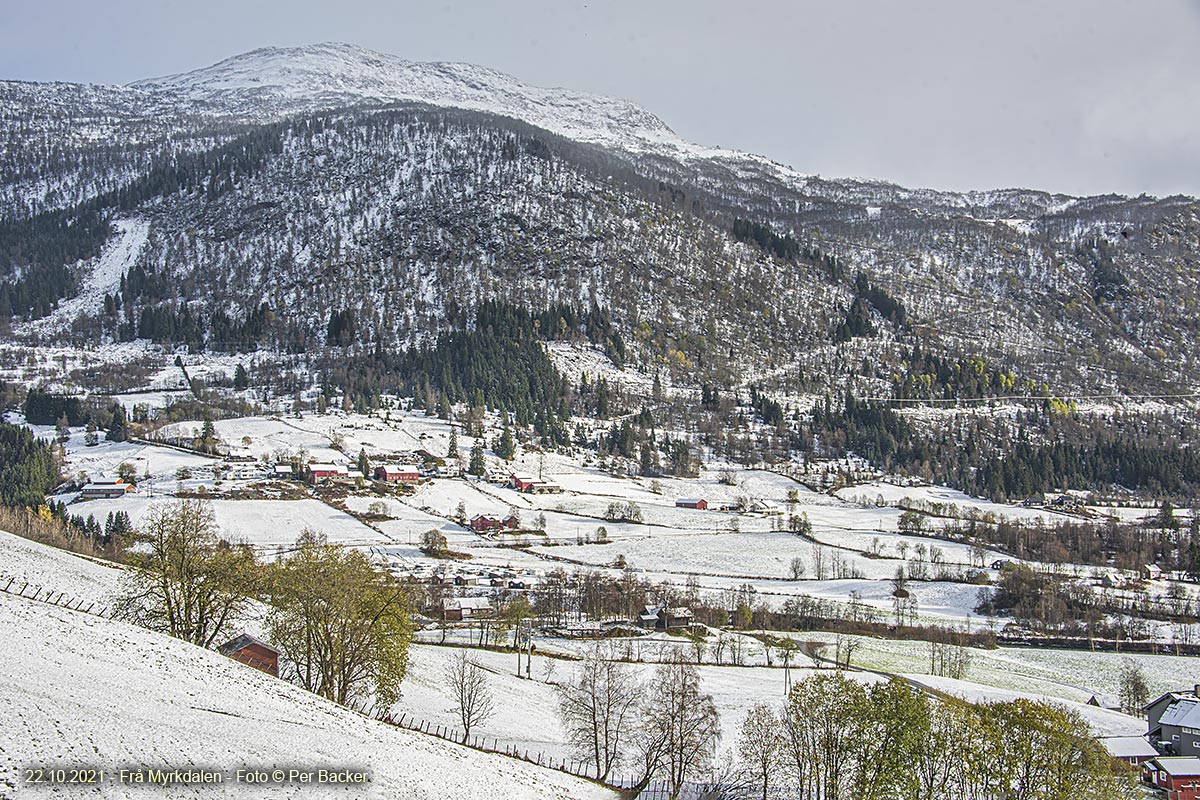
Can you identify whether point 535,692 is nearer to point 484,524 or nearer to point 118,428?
point 484,524

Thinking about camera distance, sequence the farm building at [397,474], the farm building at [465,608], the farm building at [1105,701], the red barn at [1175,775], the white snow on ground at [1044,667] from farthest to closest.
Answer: the farm building at [397,474], the farm building at [465,608], the white snow on ground at [1044,667], the farm building at [1105,701], the red barn at [1175,775]

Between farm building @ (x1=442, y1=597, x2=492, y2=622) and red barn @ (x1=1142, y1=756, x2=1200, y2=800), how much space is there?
53980 mm

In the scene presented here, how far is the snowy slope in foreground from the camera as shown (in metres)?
23.4

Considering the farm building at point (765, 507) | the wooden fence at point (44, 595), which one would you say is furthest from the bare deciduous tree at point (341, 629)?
the farm building at point (765, 507)

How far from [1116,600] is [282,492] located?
4389 inches

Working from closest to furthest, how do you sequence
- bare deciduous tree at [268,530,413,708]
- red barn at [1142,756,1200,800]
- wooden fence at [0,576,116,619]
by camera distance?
wooden fence at [0,576,116,619] < bare deciduous tree at [268,530,413,708] < red barn at [1142,756,1200,800]

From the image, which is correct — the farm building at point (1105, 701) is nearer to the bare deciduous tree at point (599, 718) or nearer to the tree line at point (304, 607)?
the bare deciduous tree at point (599, 718)

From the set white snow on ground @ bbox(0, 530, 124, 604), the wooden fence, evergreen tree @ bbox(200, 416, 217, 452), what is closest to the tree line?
the wooden fence

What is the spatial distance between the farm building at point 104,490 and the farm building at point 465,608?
61893 millimetres

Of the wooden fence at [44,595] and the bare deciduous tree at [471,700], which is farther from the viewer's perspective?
the bare deciduous tree at [471,700]

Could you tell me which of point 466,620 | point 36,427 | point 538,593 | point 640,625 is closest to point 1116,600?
point 640,625

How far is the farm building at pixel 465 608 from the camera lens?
3310 inches

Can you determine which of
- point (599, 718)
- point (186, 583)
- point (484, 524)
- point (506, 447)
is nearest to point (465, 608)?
point (599, 718)

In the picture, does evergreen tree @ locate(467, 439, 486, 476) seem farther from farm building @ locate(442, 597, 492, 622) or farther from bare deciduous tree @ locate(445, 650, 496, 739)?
bare deciduous tree @ locate(445, 650, 496, 739)
